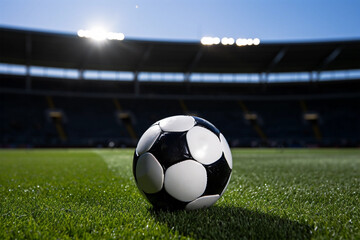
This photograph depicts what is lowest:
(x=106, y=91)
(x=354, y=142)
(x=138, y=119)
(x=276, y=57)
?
(x=354, y=142)

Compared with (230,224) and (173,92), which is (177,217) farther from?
(173,92)

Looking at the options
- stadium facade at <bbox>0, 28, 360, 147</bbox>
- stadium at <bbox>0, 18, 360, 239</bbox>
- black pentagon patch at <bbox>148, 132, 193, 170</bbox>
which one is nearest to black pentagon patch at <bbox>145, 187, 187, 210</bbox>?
black pentagon patch at <bbox>148, 132, 193, 170</bbox>

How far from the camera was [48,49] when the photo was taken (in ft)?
88.0

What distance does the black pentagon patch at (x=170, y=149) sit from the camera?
2.35 m

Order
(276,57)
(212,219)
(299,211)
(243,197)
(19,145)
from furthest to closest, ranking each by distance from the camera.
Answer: (276,57) → (19,145) → (243,197) → (299,211) → (212,219)

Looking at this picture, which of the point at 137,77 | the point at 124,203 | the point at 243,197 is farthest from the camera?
the point at 137,77

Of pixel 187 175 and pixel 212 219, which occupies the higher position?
pixel 187 175

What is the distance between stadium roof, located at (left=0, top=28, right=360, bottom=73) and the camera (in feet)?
84.3

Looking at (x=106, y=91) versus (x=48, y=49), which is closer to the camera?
(x=48, y=49)

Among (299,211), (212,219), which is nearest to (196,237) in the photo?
(212,219)

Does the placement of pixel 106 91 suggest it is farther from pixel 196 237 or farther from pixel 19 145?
pixel 196 237

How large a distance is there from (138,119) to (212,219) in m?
28.0

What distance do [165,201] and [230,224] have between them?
0.57 m

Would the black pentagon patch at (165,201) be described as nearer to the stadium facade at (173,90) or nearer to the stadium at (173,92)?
the stadium at (173,92)
